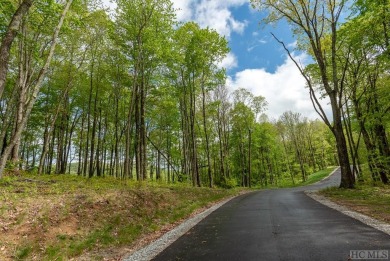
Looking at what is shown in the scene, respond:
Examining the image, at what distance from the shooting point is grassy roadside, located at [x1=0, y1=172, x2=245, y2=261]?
6590 mm

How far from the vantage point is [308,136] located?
188 feet

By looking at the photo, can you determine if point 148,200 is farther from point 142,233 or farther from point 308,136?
point 308,136

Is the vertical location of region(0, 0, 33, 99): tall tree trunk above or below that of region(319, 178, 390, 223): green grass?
above

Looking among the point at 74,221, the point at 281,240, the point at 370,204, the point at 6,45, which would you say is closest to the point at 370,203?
the point at 370,204

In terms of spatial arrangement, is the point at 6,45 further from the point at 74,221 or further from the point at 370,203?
the point at 370,203

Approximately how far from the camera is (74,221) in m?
8.09

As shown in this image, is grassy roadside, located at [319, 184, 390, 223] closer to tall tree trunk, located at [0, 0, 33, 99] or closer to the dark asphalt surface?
the dark asphalt surface

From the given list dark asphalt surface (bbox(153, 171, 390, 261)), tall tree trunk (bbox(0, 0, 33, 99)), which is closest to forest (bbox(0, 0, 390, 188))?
tall tree trunk (bbox(0, 0, 33, 99))

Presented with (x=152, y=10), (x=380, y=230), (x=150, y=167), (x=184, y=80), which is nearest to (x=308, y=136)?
(x=150, y=167)

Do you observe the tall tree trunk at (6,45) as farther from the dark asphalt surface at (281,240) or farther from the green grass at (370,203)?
the green grass at (370,203)

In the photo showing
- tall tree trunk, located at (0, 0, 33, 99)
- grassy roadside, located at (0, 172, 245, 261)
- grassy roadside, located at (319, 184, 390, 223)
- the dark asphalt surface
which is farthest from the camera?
grassy roadside, located at (319, 184, 390, 223)

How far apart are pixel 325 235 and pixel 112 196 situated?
27.4 ft

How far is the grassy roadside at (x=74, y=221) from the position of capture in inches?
259

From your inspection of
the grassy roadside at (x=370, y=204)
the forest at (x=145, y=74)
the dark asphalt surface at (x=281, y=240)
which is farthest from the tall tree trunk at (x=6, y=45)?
the grassy roadside at (x=370, y=204)
